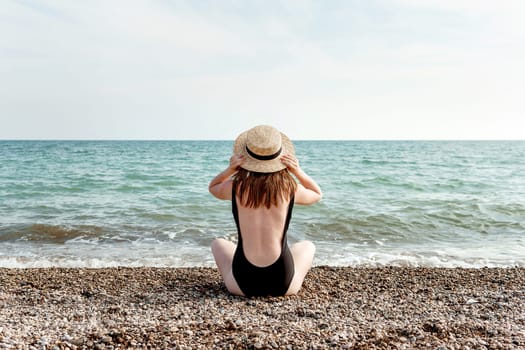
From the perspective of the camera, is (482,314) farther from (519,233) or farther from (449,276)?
(519,233)

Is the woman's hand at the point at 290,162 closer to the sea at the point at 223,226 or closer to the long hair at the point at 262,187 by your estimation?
the long hair at the point at 262,187

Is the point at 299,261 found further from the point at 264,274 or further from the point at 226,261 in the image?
the point at 226,261

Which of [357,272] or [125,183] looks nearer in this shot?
[357,272]

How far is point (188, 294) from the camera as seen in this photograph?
4.47 m

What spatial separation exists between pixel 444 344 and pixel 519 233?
267 inches

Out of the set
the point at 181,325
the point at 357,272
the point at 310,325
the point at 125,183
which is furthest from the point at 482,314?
the point at 125,183

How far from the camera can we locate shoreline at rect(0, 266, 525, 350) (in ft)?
10.1

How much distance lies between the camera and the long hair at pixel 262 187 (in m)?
3.73

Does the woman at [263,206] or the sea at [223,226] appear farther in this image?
the sea at [223,226]

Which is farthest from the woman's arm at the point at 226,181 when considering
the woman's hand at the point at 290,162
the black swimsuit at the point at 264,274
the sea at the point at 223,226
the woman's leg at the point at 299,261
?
the sea at the point at 223,226

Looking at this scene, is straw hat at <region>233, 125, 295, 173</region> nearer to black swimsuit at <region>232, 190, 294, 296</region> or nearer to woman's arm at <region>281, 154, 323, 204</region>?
woman's arm at <region>281, 154, 323, 204</region>

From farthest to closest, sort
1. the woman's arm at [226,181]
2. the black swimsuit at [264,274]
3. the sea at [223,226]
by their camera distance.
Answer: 1. the sea at [223,226]
2. the black swimsuit at [264,274]
3. the woman's arm at [226,181]

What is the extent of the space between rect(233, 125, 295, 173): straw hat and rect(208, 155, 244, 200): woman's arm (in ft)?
0.27

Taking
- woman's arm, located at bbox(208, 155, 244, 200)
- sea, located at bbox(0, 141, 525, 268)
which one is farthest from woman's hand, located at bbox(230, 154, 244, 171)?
sea, located at bbox(0, 141, 525, 268)
